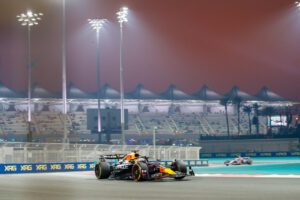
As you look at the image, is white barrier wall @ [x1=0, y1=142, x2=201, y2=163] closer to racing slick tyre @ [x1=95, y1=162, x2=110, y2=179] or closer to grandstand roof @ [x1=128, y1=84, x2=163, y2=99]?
racing slick tyre @ [x1=95, y1=162, x2=110, y2=179]

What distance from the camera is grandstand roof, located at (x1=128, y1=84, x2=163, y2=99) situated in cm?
13855

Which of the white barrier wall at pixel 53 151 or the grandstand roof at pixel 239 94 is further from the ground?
the grandstand roof at pixel 239 94

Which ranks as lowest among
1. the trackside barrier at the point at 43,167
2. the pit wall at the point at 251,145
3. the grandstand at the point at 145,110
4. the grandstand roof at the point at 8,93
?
the pit wall at the point at 251,145

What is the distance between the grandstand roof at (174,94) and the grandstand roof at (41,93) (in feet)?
107

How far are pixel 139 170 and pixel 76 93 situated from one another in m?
116

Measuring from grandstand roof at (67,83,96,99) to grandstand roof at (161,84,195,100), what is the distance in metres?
22.8

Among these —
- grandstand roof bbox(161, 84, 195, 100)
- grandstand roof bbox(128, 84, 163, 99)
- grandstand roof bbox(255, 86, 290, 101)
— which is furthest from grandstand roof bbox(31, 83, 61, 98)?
grandstand roof bbox(255, 86, 290, 101)

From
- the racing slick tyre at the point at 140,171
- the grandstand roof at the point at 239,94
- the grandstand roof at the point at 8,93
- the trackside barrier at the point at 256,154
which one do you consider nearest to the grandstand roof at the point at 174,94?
the grandstand roof at the point at 239,94

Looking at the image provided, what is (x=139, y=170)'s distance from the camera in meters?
18.9

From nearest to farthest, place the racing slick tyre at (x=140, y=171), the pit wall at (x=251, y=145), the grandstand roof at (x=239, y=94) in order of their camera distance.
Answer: the racing slick tyre at (x=140, y=171)
the pit wall at (x=251, y=145)
the grandstand roof at (x=239, y=94)

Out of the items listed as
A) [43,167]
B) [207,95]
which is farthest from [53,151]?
[207,95]

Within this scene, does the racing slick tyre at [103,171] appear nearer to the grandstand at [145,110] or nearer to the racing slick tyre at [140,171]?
the racing slick tyre at [140,171]

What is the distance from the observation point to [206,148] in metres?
90.5

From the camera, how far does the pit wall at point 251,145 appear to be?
87.5 metres
